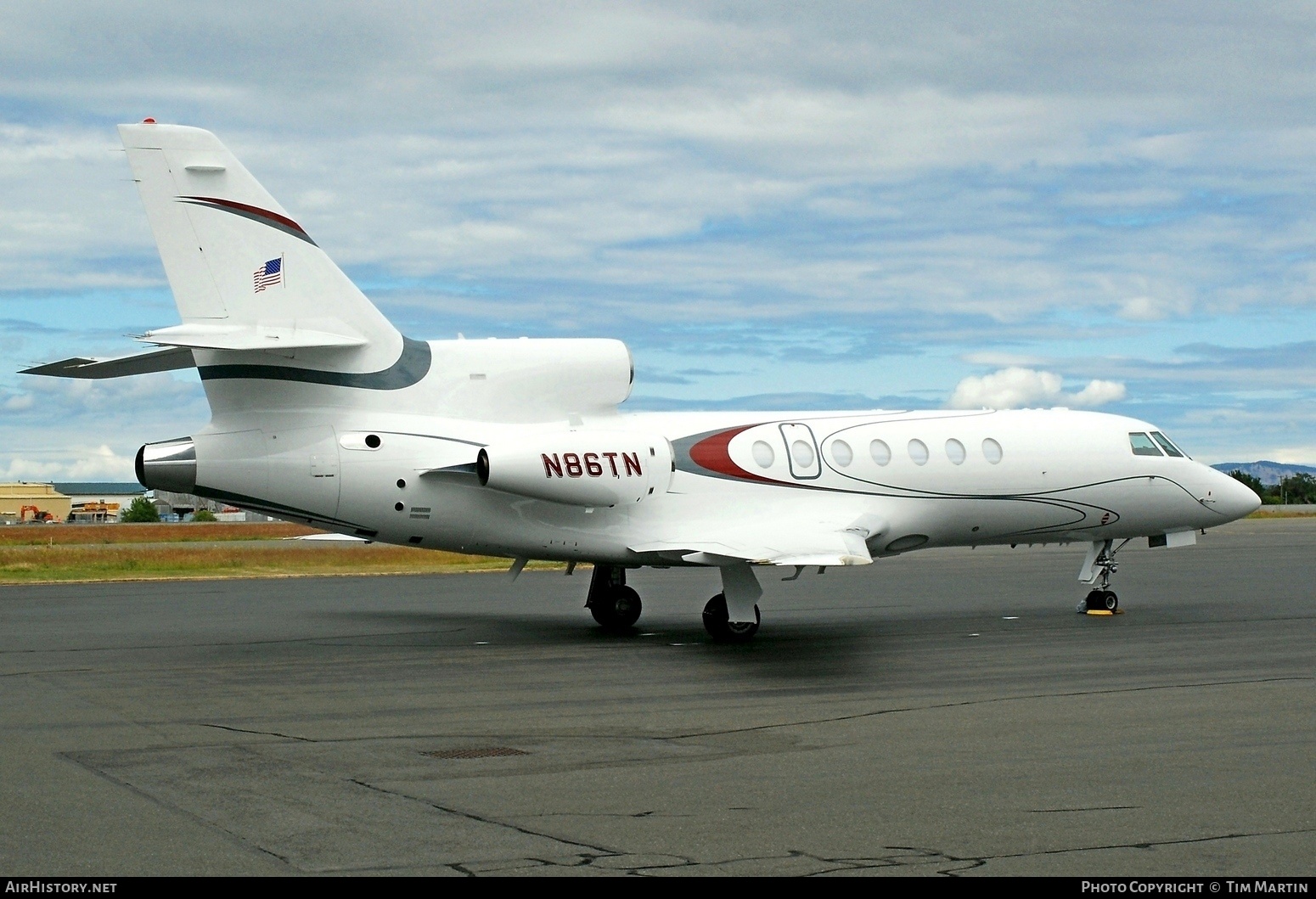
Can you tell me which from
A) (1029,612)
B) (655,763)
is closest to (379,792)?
(655,763)

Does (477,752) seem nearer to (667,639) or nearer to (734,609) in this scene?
(734,609)

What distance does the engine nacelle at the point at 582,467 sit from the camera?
18609 mm

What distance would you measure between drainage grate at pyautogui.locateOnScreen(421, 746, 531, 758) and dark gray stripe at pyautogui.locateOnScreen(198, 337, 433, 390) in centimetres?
861

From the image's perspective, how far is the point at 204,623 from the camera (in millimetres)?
22672

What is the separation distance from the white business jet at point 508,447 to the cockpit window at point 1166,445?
178 centimetres

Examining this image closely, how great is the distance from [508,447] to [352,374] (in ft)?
7.63

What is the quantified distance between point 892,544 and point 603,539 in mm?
4759

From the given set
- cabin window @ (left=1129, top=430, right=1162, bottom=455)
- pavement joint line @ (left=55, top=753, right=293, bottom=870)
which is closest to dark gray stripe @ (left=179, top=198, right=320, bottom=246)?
pavement joint line @ (left=55, top=753, right=293, bottom=870)

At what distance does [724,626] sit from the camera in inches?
770

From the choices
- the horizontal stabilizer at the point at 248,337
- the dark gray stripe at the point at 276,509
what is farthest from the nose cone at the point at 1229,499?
the horizontal stabilizer at the point at 248,337

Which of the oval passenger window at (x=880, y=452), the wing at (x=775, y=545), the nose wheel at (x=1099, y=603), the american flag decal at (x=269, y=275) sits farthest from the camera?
the nose wheel at (x=1099, y=603)

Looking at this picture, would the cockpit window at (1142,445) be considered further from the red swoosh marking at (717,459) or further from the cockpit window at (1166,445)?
the red swoosh marking at (717,459)

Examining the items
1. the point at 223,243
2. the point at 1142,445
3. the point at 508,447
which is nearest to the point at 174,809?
the point at 508,447

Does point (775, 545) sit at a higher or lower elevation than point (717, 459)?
lower
